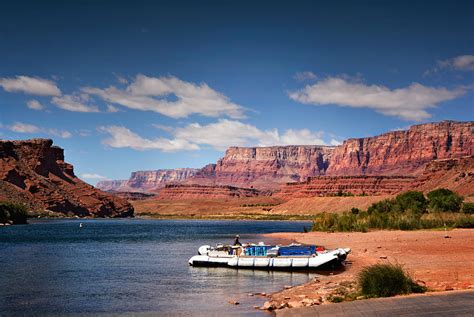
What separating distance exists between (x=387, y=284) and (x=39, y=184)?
165 m

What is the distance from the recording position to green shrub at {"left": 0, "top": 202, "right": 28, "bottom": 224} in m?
117

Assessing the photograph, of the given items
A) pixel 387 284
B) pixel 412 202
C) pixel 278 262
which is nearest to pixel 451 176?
pixel 412 202

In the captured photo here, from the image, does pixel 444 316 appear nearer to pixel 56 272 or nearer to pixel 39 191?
pixel 56 272

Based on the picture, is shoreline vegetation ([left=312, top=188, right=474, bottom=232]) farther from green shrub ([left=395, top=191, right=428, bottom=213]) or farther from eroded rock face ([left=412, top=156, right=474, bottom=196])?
eroded rock face ([left=412, top=156, right=474, bottom=196])

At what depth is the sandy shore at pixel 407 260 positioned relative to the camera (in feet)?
77.8

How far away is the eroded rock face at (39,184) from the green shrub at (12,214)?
2752 cm

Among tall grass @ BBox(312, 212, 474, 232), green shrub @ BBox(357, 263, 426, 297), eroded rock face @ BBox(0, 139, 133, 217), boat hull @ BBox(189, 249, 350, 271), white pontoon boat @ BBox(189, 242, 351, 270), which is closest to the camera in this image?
green shrub @ BBox(357, 263, 426, 297)

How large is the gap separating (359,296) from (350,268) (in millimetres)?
14556

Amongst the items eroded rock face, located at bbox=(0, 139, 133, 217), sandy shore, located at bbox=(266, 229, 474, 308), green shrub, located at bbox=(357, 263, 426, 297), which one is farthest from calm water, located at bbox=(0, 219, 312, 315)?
eroded rock face, located at bbox=(0, 139, 133, 217)

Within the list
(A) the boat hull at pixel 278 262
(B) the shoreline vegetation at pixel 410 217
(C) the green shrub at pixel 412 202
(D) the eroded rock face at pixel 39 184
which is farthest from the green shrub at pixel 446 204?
(D) the eroded rock face at pixel 39 184

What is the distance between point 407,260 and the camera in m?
34.9

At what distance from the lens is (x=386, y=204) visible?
90.4 m

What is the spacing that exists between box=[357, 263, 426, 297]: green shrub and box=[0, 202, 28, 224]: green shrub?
109363 mm

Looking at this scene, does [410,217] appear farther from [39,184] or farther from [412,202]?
[39,184]
